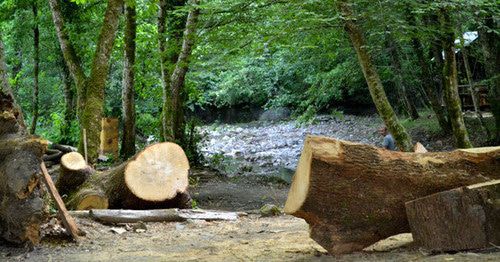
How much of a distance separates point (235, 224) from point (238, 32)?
192 inches

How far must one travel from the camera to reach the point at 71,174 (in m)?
8.74

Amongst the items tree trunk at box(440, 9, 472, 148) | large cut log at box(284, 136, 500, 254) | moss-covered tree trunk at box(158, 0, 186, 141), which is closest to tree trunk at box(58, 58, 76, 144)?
moss-covered tree trunk at box(158, 0, 186, 141)

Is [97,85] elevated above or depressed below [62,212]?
above

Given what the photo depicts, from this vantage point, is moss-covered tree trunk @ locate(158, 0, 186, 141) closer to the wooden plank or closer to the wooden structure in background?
the wooden structure in background

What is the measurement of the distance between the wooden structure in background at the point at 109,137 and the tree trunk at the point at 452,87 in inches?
321

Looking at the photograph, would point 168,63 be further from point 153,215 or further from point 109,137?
point 153,215

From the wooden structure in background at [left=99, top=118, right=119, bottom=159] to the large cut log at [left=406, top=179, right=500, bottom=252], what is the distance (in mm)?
10927

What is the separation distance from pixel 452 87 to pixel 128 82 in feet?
25.5

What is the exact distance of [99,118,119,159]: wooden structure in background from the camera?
14.6 metres

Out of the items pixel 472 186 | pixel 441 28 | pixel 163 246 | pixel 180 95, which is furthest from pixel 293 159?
pixel 472 186

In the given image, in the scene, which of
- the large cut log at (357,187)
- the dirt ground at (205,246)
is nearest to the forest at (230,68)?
the large cut log at (357,187)

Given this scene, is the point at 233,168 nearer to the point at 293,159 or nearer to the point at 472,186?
the point at 293,159

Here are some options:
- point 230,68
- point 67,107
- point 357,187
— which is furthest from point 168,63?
point 357,187

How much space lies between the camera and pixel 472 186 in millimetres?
4801
